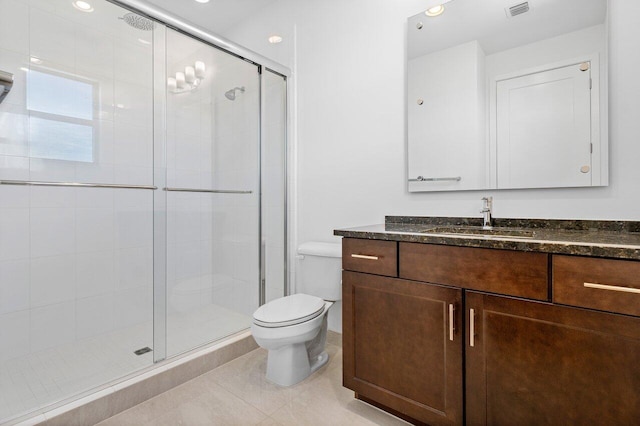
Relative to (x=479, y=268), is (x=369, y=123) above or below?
above

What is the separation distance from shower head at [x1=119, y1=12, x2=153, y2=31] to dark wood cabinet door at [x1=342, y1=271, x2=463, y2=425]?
1791mm

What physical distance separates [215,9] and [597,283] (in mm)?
3183

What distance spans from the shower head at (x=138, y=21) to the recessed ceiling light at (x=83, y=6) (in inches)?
6.1

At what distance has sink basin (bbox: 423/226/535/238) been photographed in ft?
4.61

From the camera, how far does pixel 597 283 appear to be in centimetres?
97

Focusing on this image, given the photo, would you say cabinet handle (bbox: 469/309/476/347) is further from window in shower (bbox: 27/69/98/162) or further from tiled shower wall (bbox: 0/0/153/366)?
window in shower (bbox: 27/69/98/162)

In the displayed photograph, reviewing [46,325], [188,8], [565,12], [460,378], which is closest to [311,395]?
[460,378]

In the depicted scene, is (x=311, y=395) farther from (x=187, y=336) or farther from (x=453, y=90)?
(x=453, y=90)

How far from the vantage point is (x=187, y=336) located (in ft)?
6.57

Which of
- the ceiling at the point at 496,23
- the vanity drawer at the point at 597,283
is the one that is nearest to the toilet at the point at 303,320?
the vanity drawer at the point at 597,283

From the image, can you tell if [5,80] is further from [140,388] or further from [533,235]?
[533,235]

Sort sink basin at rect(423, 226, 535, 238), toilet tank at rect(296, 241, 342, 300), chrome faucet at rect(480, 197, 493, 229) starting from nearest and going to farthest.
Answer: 1. sink basin at rect(423, 226, 535, 238)
2. chrome faucet at rect(480, 197, 493, 229)
3. toilet tank at rect(296, 241, 342, 300)

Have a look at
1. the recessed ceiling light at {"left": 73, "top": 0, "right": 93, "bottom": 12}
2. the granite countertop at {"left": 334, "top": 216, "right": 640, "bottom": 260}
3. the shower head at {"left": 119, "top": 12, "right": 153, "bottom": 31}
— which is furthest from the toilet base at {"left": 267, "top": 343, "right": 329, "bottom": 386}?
the recessed ceiling light at {"left": 73, "top": 0, "right": 93, "bottom": 12}

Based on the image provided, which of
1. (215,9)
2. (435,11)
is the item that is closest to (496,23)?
(435,11)
